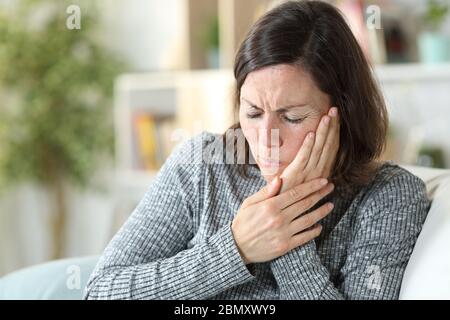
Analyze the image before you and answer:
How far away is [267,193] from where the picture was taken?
47.2 inches

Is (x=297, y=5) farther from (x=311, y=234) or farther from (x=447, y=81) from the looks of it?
(x=447, y=81)

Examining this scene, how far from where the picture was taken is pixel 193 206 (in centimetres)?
129

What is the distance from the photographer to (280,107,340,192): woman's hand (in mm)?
1203

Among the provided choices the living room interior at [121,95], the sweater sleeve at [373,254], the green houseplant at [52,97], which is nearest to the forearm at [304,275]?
the sweater sleeve at [373,254]

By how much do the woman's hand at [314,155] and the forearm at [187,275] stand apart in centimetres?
14

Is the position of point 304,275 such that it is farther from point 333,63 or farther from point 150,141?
point 150,141

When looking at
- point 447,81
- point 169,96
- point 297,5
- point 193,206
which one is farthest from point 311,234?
point 169,96

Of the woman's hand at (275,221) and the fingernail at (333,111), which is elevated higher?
the fingernail at (333,111)

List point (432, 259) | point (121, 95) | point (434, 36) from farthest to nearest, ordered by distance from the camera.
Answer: point (121, 95) → point (434, 36) → point (432, 259)

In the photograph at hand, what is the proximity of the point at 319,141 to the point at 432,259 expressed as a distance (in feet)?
0.90

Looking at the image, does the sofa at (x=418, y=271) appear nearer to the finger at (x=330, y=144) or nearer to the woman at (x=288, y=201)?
the woman at (x=288, y=201)

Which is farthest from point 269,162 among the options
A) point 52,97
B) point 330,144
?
point 52,97

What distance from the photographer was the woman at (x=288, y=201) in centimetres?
117

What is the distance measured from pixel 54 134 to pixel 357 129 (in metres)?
2.36
